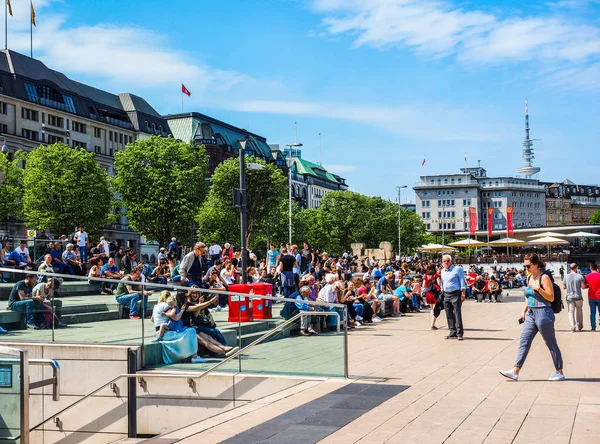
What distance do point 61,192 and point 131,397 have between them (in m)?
48.7

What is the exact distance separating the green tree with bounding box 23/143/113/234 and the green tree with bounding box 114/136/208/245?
2.42 meters

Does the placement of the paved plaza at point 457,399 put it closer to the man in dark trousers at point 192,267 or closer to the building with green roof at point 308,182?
the man in dark trousers at point 192,267

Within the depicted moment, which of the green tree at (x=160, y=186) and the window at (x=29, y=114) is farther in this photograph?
the window at (x=29, y=114)

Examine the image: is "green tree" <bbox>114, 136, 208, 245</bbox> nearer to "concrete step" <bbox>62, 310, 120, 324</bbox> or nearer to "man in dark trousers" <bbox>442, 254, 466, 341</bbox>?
"man in dark trousers" <bbox>442, 254, 466, 341</bbox>

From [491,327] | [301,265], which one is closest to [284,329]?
[491,327]

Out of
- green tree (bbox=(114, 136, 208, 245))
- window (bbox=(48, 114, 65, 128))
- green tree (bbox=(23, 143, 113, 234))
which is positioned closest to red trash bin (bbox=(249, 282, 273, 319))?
green tree (bbox=(114, 136, 208, 245))

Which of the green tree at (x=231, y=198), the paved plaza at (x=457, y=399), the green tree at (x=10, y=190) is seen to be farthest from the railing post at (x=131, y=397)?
the green tree at (x=231, y=198)

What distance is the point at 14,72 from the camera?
2800 inches

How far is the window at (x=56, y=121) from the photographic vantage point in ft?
249

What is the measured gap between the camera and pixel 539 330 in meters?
10.9

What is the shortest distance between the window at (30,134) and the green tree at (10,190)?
9.48 m

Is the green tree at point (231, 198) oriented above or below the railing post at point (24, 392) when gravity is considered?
above

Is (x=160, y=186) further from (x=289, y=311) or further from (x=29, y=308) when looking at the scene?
(x=289, y=311)

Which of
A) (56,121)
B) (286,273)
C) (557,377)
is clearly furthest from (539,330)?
(56,121)
